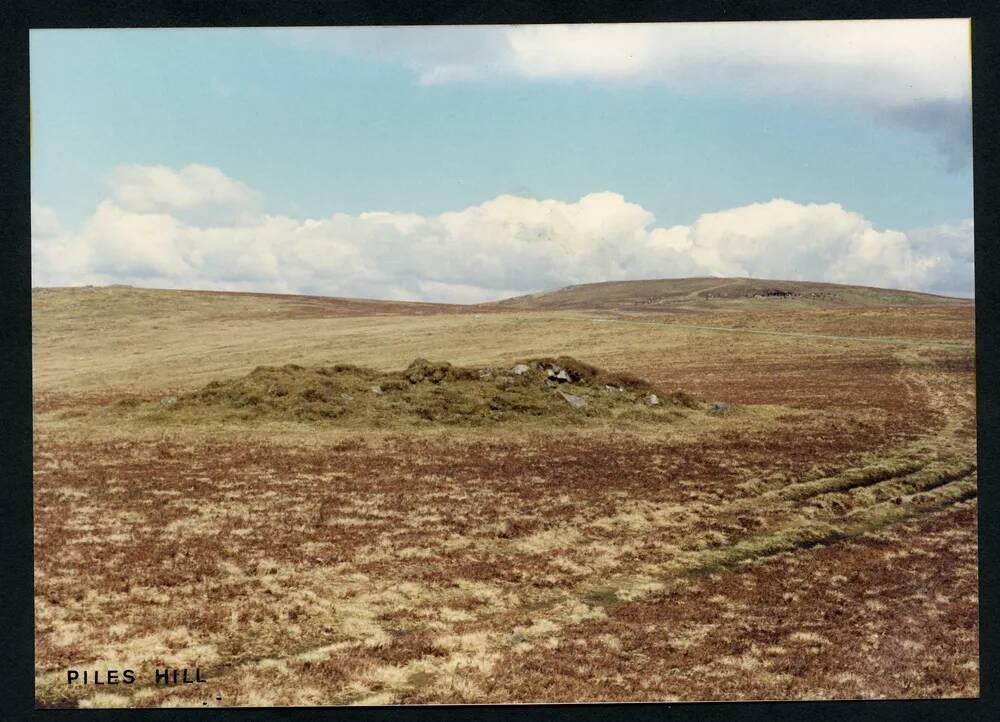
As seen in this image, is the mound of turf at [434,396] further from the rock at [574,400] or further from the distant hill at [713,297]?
the distant hill at [713,297]

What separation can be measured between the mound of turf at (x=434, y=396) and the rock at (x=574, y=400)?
1.9 inches

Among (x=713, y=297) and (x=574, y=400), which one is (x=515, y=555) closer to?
(x=574, y=400)

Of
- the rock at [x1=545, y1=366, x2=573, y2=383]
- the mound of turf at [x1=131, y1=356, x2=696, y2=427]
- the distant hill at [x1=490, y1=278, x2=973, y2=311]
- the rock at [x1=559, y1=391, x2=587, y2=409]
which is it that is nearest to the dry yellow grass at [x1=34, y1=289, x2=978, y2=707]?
the mound of turf at [x1=131, y1=356, x2=696, y2=427]

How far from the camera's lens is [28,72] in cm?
1197

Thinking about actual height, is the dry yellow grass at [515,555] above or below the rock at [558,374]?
below

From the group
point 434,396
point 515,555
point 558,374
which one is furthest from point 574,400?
point 515,555

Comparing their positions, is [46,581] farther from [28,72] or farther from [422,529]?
[28,72]

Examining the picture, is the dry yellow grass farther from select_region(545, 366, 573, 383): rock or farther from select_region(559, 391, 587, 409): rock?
select_region(545, 366, 573, 383): rock

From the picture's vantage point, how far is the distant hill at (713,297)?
11375cm

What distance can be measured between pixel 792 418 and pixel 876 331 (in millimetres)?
29652

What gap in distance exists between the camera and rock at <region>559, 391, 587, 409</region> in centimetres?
3220

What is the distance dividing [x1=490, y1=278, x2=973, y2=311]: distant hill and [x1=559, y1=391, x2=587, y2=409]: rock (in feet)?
230

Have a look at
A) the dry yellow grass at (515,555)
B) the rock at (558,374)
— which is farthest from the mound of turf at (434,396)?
the dry yellow grass at (515,555)

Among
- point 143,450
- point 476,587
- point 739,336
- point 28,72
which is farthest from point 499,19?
point 739,336
